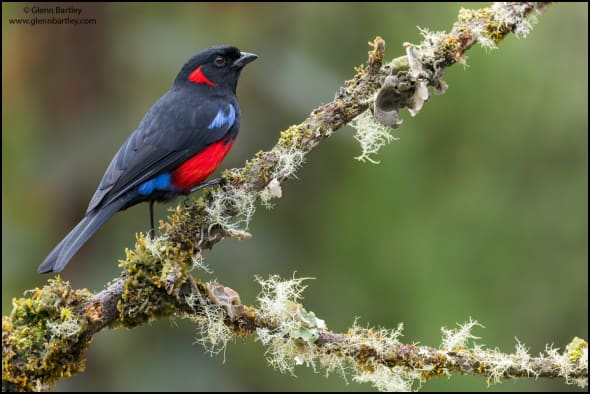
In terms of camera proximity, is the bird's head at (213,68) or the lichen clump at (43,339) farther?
the bird's head at (213,68)

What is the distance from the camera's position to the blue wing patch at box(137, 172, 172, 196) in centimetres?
391

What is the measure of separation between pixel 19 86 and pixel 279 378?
3303 millimetres

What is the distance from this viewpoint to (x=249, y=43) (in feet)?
21.2

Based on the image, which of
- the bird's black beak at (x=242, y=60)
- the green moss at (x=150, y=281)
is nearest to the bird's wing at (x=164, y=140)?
the bird's black beak at (x=242, y=60)

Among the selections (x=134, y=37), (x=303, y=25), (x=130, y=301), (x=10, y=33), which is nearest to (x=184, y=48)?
(x=134, y=37)

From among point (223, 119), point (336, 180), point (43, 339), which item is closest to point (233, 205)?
point (43, 339)

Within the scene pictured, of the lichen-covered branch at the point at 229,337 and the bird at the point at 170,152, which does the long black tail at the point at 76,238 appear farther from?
the lichen-covered branch at the point at 229,337

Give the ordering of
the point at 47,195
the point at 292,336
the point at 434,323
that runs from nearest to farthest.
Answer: the point at 292,336 < the point at 434,323 < the point at 47,195

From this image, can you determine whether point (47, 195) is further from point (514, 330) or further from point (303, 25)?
point (514, 330)

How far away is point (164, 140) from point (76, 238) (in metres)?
0.85

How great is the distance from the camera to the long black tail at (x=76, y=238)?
10.2 ft

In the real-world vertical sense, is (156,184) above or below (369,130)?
below

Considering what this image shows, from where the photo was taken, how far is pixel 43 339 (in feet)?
8.59

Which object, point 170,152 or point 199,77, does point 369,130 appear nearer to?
point 170,152
